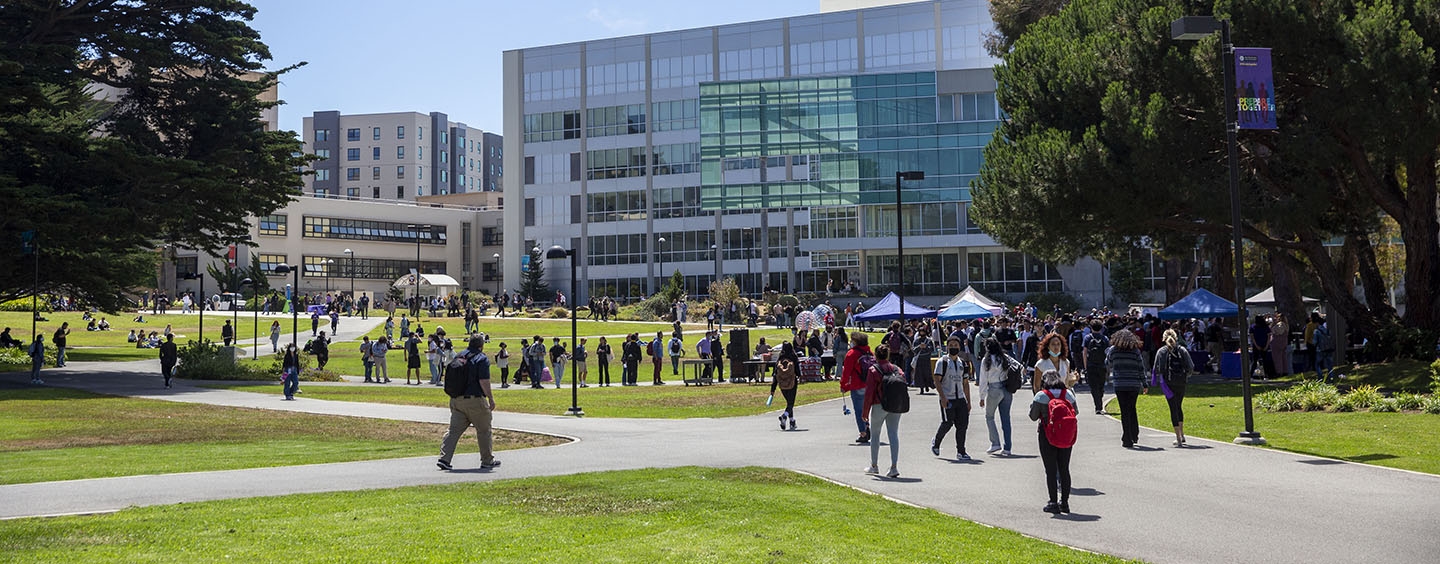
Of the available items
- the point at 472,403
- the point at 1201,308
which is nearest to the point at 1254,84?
the point at 472,403

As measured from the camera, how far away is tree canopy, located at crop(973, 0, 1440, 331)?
25406 millimetres

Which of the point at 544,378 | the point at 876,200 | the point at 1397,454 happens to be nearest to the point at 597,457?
the point at 1397,454

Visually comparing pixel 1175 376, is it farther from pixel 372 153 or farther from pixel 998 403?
pixel 372 153

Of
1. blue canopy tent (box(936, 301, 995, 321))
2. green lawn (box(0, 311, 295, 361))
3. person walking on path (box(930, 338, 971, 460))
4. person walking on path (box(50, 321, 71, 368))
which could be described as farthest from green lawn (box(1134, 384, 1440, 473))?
green lawn (box(0, 311, 295, 361))

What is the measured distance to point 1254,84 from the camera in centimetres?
1708

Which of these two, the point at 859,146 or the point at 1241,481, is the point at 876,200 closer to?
the point at 859,146

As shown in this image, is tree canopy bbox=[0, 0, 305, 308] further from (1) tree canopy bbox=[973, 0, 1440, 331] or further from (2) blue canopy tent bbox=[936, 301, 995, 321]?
(1) tree canopy bbox=[973, 0, 1440, 331]

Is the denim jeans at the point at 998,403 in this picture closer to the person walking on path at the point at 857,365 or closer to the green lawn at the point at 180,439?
the person walking on path at the point at 857,365

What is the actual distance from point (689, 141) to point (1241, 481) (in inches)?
3002

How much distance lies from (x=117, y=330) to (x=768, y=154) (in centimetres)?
4086

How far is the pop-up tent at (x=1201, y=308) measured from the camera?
3141 centimetres

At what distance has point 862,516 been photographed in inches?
391

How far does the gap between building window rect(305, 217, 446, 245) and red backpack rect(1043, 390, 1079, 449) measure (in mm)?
95794

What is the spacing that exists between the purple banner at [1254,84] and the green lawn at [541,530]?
9.67 m
